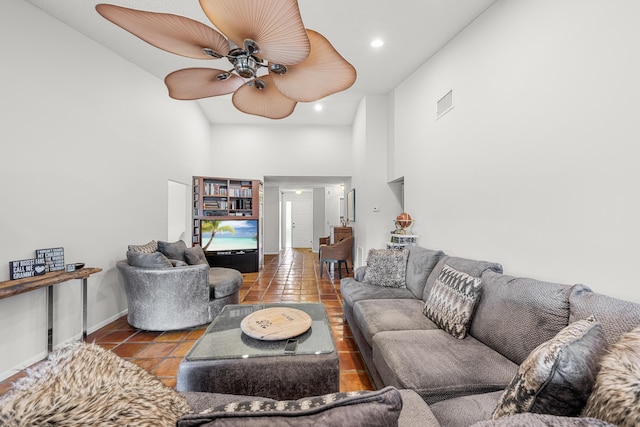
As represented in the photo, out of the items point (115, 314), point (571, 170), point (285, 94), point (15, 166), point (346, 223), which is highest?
point (285, 94)

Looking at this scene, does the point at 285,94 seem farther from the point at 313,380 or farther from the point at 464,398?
the point at 464,398

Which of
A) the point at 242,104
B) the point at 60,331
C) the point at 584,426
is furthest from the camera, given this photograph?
the point at 60,331

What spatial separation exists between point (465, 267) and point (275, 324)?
1540mm

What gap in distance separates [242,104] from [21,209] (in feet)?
6.70

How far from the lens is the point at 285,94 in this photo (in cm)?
202

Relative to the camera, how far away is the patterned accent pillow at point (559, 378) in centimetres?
70

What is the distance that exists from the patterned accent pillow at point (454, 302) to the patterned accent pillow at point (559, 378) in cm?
87

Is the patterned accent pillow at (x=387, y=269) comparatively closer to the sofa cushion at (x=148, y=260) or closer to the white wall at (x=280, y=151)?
the sofa cushion at (x=148, y=260)

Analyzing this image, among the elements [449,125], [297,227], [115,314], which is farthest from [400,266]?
[297,227]

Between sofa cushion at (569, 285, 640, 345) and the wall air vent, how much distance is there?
2.18m

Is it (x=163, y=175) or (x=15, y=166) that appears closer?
(x=15, y=166)

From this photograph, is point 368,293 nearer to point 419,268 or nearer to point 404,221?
point 419,268

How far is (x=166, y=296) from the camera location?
2631 millimetres

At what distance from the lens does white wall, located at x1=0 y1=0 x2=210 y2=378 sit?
208cm
